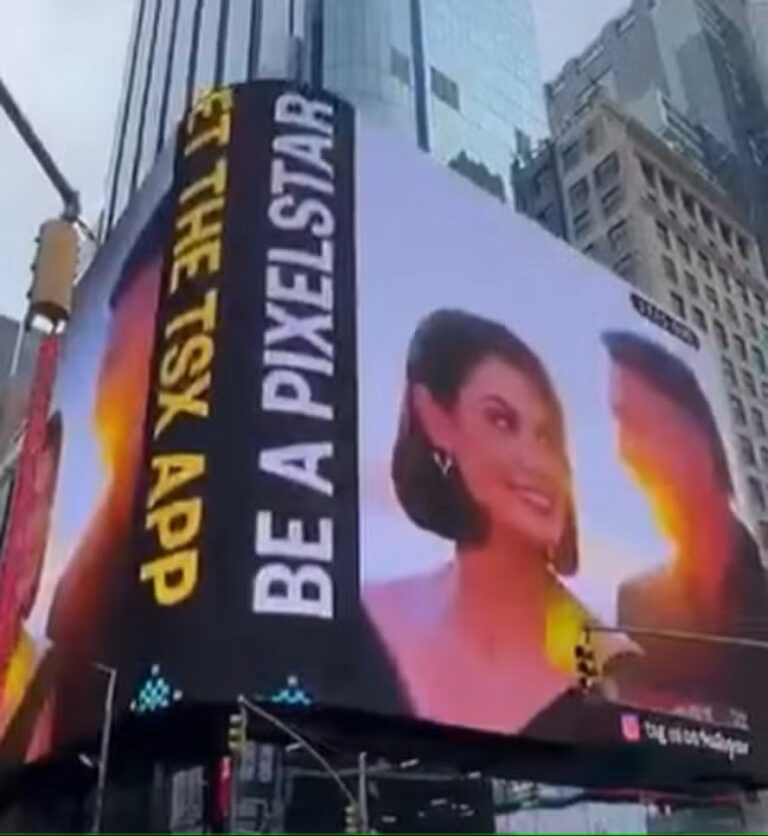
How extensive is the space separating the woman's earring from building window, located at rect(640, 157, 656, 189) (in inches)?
2273

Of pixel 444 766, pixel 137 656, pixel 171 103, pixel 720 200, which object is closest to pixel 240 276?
pixel 137 656

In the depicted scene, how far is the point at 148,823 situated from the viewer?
27.4 meters

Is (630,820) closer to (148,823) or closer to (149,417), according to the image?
(148,823)

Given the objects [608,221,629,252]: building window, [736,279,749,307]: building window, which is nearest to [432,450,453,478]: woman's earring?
[608,221,629,252]: building window

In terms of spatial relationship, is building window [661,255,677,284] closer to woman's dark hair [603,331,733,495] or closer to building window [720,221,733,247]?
building window [720,221,733,247]

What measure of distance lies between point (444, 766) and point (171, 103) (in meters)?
96.6

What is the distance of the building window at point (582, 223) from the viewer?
8456cm

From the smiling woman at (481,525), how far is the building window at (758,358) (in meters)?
50.5

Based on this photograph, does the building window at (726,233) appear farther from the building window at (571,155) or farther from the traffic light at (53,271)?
the traffic light at (53,271)

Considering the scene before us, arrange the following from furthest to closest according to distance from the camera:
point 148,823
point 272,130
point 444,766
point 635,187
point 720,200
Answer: point 720,200 → point 635,187 → point 272,130 → point 444,766 → point 148,823

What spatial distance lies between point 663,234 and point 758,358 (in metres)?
12.1

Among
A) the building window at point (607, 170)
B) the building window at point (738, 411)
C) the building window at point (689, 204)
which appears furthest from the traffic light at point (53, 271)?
the building window at point (689, 204)

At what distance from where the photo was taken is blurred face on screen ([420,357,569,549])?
113 ft

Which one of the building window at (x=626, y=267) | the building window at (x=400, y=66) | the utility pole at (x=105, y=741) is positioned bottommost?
the utility pole at (x=105, y=741)
